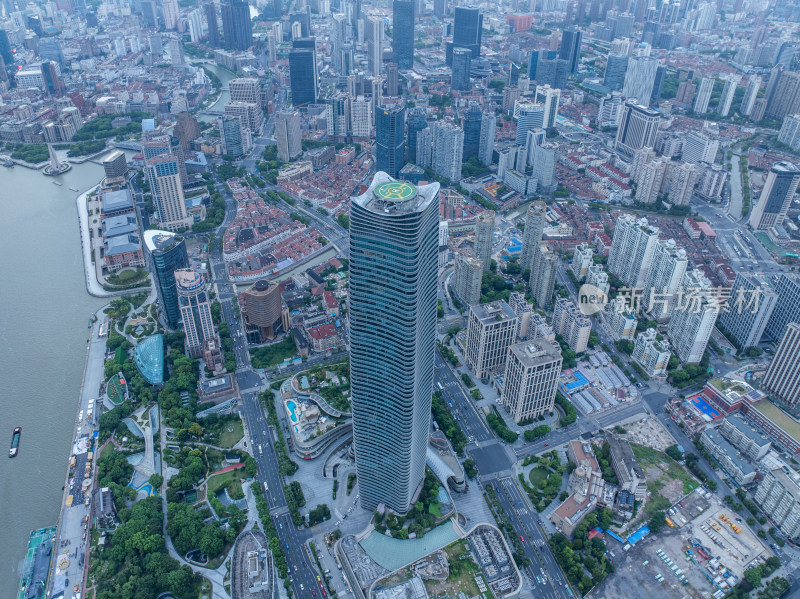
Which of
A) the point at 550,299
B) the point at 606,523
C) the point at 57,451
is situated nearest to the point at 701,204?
the point at 550,299

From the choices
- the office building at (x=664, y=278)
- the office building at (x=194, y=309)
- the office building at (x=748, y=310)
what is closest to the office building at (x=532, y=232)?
the office building at (x=664, y=278)

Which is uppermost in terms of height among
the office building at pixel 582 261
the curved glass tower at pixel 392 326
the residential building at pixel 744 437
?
the curved glass tower at pixel 392 326

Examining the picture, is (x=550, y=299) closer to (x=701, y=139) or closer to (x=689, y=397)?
(x=689, y=397)

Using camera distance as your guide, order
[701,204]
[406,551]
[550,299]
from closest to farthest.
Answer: [406,551], [550,299], [701,204]

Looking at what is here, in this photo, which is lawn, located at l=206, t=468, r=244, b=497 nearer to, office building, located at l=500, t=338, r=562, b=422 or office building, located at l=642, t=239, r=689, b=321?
office building, located at l=500, t=338, r=562, b=422

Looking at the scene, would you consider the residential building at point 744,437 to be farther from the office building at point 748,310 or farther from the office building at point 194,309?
the office building at point 194,309
